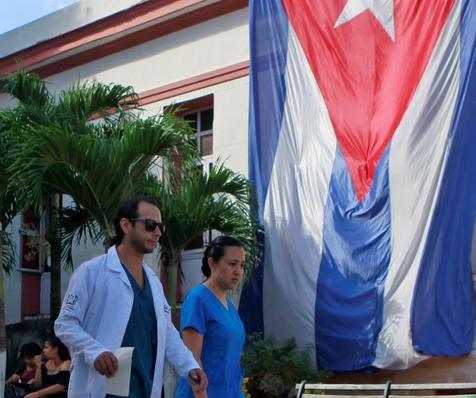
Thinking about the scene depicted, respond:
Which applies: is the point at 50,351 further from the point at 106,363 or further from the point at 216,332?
the point at 106,363

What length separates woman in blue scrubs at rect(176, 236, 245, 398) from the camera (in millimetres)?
5742

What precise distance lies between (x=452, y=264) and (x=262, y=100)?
11.2 feet

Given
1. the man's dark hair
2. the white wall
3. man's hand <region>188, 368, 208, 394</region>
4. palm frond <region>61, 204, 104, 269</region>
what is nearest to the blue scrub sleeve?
man's hand <region>188, 368, 208, 394</region>

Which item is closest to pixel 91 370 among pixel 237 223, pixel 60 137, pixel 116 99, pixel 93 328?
pixel 93 328

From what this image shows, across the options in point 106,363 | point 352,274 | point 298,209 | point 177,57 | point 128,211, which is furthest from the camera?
point 177,57

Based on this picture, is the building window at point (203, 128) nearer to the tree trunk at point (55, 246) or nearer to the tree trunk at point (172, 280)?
the tree trunk at point (55, 246)

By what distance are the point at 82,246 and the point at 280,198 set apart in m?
4.03

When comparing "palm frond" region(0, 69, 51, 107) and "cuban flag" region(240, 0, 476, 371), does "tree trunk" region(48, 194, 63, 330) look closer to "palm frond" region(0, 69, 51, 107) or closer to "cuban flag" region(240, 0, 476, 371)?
"palm frond" region(0, 69, 51, 107)

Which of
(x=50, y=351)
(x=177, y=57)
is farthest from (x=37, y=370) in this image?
(x=177, y=57)

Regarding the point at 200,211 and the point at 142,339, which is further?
the point at 200,211

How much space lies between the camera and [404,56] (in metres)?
10.9

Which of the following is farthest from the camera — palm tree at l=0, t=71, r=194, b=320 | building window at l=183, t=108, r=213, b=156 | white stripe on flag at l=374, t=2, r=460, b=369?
building window at l=183, t=108, r=213, b=156

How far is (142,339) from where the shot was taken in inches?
191

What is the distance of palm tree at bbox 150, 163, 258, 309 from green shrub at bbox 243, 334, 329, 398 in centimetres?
96
